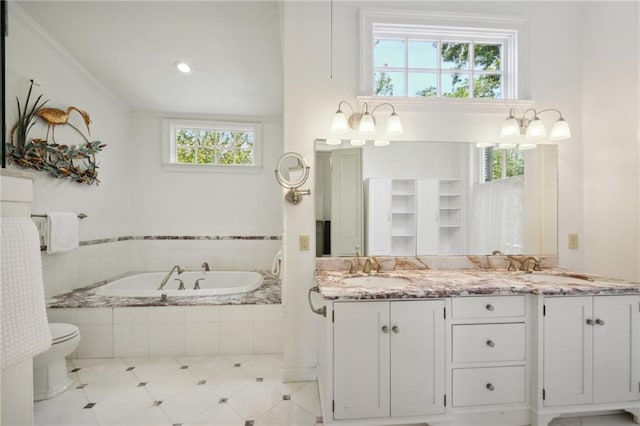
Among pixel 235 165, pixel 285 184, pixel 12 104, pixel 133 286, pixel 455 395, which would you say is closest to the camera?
pixel 455 395

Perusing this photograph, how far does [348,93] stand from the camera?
216 centimetres

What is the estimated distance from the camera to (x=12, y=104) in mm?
2232

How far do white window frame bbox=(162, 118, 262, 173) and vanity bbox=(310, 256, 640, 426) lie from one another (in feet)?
8.50

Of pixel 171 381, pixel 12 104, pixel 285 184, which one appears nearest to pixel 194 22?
pixel 12 104

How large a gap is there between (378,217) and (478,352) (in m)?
1.03

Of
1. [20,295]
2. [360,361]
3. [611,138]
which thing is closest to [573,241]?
[611,138]

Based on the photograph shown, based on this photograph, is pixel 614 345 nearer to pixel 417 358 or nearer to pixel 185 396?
pixel 417 358

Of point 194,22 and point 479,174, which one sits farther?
point 194,22

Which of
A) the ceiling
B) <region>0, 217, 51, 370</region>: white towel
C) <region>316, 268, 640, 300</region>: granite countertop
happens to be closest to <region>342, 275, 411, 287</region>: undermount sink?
<region>316, 268, 640, 300</region>: granite countertop

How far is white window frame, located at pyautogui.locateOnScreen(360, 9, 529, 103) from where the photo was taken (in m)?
2.15

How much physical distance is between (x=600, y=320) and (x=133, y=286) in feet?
13.3

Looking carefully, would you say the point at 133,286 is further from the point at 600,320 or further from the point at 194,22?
the point at 600,320

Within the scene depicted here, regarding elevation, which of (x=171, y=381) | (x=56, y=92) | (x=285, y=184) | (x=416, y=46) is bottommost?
(x=171, y=381)

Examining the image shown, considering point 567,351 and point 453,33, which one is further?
point 453,33
